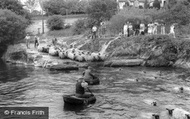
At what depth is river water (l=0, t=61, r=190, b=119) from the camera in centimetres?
1964

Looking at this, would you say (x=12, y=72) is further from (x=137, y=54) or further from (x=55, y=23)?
(x=55, y=23)

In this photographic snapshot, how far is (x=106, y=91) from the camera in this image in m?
24.5

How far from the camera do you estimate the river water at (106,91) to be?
64.4ft

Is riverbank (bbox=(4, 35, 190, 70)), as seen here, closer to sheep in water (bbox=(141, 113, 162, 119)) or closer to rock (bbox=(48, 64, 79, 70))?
rock (bbox=(48, 64, 79, 70))

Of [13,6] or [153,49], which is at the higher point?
[13,6]

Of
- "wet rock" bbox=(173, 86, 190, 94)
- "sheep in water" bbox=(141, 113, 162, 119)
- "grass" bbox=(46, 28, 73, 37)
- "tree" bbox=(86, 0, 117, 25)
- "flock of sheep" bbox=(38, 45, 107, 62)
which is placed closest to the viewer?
"sheep in water" bbox=(141, 113, 162, 119)

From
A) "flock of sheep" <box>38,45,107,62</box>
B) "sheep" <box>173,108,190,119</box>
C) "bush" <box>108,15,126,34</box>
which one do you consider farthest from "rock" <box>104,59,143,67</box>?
"sheep" <box>173,108,190,119</box>

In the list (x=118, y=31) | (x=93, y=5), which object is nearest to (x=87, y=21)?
(x=93, y=5)

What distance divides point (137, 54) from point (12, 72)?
1577cm

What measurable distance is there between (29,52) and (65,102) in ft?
76.7

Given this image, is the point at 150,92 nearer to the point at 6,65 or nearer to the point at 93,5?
the point at 6,65

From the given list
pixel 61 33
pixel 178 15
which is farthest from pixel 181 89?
pixel 61 33

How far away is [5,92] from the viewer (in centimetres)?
2462

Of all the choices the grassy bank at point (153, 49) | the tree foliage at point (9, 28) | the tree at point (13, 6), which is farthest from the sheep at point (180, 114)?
the tree at point (13, 6)
